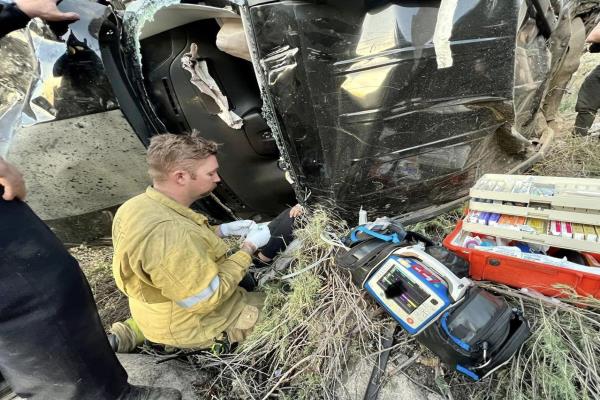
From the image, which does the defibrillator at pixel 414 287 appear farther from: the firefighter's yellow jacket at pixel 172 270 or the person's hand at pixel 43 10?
the person's hand at pixel 43 10

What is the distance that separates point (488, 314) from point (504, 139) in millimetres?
1230

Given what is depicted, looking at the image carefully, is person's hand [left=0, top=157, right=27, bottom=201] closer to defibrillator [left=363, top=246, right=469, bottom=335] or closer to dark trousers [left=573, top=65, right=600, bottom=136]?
defibrillator [left=363, top=246, right=469, bottom=335]

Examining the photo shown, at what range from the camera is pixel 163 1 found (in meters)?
1.75

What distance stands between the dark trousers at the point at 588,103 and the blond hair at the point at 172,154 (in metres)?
3.40

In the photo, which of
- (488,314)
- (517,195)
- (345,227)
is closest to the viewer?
(488,314)

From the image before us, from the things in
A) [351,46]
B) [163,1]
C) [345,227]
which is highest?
[163,1]

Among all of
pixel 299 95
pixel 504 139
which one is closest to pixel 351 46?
pixel 299 95

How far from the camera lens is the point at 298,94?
1.74m

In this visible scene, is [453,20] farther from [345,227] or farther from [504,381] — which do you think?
[504,381]

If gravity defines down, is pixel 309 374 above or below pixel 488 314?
below

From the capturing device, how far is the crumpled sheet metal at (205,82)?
201 centimetres

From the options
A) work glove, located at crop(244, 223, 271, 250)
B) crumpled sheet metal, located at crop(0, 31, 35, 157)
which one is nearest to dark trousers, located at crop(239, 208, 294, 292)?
work glove, located at crop(244, 223, 271, 250)

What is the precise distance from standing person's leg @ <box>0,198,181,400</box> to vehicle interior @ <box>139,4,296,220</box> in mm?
1051

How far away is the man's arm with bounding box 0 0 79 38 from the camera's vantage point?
5.14 feet
